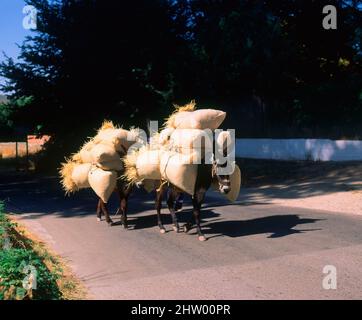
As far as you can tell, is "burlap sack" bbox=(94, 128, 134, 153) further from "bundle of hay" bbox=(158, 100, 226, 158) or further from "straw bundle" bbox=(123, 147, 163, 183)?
"bundle of hay" bbox=(158, 100, 226, 158)

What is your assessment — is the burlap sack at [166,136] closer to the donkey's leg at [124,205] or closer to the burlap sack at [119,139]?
the burlap sack at [119,139]

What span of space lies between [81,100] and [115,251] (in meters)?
18.5

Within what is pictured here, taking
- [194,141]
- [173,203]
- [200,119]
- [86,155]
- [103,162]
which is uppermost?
[200,119]

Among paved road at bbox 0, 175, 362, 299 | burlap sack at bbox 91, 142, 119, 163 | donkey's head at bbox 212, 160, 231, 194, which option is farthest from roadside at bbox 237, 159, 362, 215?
burlap sack at bbox 91, 142, 119, 163

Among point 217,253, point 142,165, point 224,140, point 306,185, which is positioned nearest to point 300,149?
point 306,185

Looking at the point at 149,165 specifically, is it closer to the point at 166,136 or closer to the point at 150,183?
the point at 166,136

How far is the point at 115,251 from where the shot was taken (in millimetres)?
7609

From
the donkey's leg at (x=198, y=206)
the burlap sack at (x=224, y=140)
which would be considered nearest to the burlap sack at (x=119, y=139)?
the donkey's leg at (x=198, y=206)

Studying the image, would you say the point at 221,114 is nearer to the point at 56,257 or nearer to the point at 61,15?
the point at 56,257

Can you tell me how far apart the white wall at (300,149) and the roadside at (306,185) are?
853 millimetres

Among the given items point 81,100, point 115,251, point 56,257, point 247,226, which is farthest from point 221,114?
point 81,100

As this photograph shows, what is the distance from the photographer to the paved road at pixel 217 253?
5.57 m

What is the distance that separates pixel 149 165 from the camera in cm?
886

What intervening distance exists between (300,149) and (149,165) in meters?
14.8
